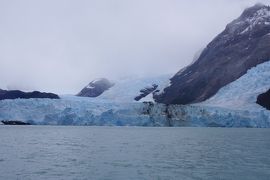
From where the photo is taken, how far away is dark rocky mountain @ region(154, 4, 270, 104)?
131875 millimetres

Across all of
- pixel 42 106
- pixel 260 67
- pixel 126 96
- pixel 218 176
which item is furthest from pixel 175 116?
pixel 126 96

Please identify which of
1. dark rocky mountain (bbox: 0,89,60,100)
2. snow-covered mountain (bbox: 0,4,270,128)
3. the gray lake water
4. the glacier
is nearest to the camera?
the gray lake water

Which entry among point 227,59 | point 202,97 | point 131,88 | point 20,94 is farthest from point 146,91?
point 20,94

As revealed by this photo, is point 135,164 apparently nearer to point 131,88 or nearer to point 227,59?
point 227,59

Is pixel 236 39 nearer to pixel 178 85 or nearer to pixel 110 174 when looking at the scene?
pixel 178 85

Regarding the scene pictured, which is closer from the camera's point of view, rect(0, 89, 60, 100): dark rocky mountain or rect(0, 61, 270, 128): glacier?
rect(0, 61, 270, 128): glacier

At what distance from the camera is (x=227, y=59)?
142250 millimetres

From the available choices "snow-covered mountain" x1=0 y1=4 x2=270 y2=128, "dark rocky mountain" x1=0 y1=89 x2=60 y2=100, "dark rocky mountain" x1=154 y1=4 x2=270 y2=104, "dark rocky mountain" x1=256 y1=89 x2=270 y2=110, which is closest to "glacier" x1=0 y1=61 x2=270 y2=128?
"snow-covered mountain" x1=0 y1=4 x2=270 y2=128

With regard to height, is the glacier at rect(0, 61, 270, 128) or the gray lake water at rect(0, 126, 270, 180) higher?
the glacier at rect(0, 61, 270, 128)

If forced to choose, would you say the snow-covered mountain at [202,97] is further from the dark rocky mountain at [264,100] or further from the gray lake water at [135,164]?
the gray lake water at [135,164]

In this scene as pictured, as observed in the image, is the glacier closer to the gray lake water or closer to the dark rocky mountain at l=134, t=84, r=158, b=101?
the gray lake water

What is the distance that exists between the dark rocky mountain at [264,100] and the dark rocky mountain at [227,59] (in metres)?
33.1

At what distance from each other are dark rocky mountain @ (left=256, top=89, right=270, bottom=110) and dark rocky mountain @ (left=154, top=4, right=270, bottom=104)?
109ft

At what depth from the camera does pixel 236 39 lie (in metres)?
149
